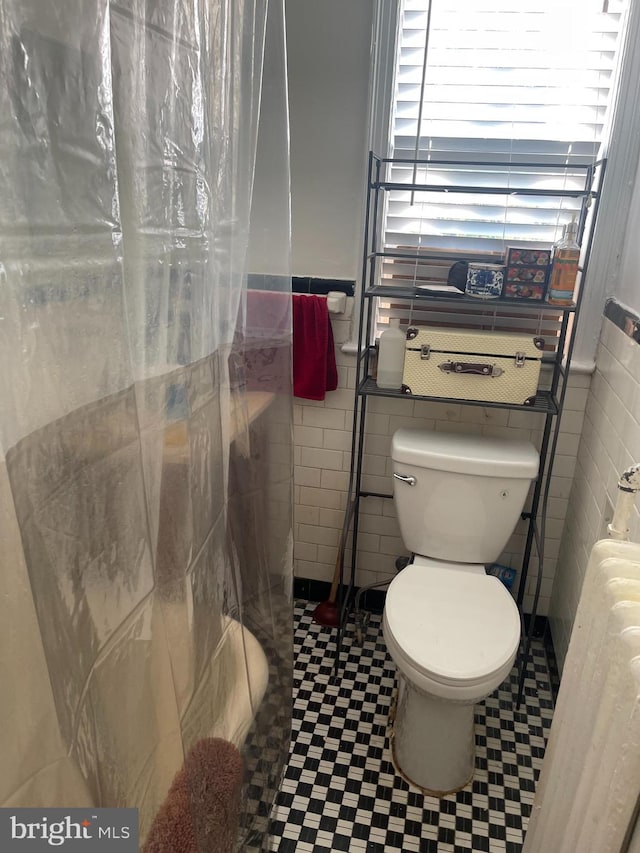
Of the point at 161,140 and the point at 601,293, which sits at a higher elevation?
the point at 161,140

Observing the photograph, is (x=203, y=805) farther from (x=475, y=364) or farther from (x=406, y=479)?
(x=475, y=364)

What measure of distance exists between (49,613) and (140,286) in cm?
42

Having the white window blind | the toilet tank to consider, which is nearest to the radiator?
the toilet tank

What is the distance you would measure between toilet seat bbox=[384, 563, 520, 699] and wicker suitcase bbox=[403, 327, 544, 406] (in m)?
0.56

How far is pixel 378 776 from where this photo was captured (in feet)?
5.61

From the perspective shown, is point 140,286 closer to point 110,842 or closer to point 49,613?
point 49,613

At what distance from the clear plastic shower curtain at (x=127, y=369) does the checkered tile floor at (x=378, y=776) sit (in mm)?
379

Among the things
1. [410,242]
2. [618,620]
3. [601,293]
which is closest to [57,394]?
[618,620]

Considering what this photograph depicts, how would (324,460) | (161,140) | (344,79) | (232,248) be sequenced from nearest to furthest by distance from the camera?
(161,140)
(232,248)
(344,79)
(324,460)

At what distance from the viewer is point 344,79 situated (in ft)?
6.20

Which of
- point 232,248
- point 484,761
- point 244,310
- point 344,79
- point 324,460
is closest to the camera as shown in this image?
point 232,248

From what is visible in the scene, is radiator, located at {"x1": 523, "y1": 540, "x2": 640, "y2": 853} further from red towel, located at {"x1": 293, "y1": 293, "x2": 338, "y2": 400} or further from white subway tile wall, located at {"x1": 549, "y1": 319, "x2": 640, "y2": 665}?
red towel, located at {"x1": 293, "y1": 293, "x2": 338, "y2": 400}
